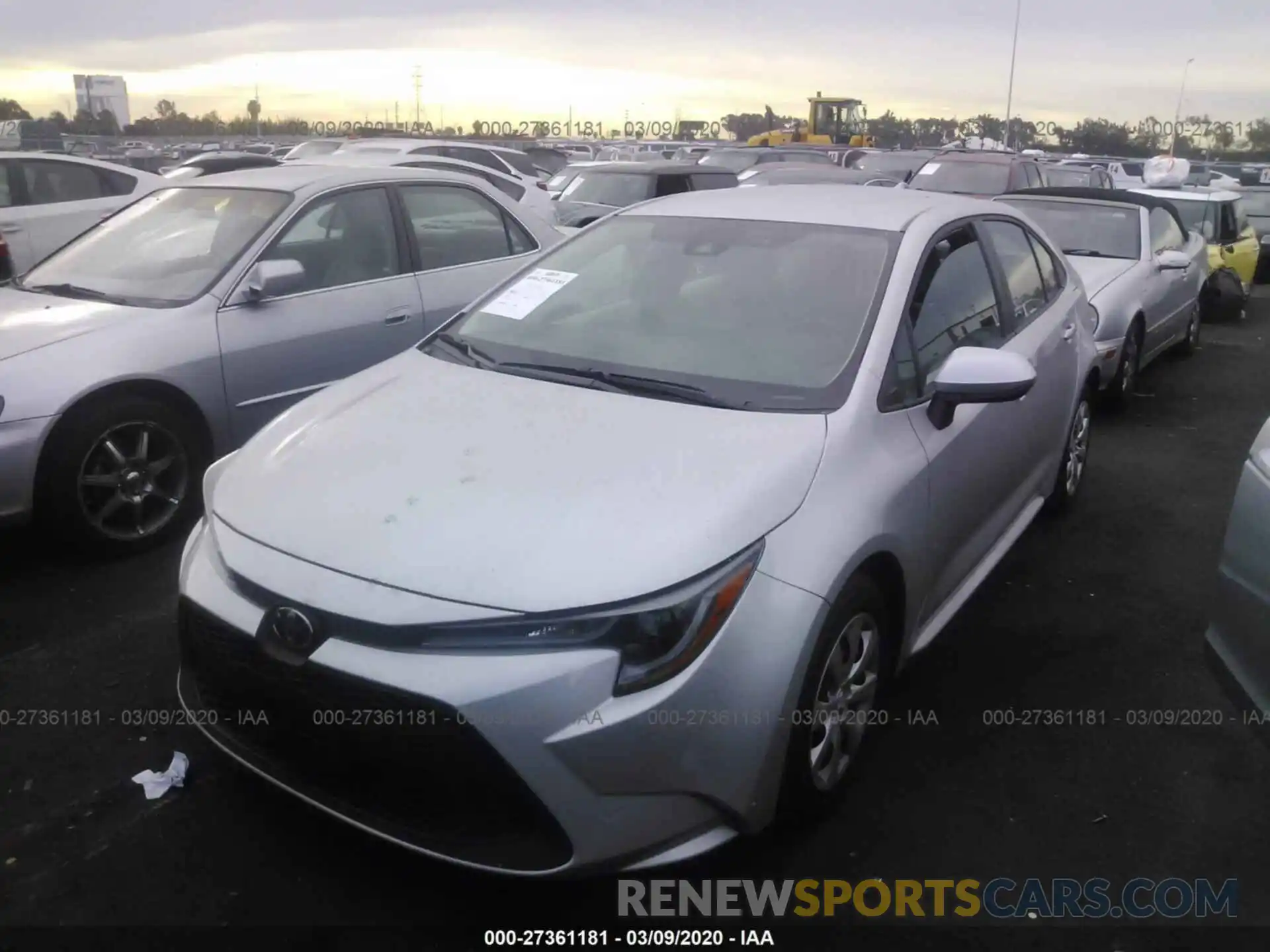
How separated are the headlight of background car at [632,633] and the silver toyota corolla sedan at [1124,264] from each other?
5.55 metres

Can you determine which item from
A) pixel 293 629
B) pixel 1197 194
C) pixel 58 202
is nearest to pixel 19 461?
pixel 293 629

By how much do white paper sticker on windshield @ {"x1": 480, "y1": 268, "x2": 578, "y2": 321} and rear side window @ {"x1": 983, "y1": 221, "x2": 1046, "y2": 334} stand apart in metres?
1.70

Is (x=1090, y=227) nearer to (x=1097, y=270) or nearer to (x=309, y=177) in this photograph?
(x=1097, y=270)

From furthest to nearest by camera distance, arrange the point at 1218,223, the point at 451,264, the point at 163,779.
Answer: the point at 1218,223
the point at 451,264
the point at 163,779

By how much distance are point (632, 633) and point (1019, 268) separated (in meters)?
2.91

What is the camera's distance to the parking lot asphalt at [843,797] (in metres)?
2.67

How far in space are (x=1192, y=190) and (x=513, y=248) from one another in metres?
9.35

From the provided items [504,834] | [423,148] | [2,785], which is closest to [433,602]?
[504,834]

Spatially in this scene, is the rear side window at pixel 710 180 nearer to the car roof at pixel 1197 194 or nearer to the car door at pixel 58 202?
the car roof at pixel 1197 194

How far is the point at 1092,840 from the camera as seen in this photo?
2938 millimetres

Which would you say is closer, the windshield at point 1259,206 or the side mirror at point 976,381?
the side mirror at point 976,381

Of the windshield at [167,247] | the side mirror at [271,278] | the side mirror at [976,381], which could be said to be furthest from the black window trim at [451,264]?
the side mirror at [976,381]

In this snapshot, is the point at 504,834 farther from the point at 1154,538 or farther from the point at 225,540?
the point at 1154,538

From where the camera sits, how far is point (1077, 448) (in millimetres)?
5309
